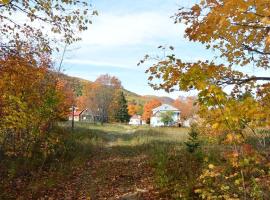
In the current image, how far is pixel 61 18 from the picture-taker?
388 inches

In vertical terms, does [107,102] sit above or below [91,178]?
above

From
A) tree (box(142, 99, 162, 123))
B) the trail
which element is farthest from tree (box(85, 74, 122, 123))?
the trail

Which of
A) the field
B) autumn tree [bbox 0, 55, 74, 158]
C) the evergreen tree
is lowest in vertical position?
the field

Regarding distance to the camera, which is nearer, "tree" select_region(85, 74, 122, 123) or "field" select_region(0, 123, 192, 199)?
"field" select_region(0, 123, 192, 199)

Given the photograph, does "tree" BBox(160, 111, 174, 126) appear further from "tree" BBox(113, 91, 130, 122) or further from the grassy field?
the grassy field

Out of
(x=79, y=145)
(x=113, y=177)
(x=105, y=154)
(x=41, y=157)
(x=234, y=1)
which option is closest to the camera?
(x=234, y=1)

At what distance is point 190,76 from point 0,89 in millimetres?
11965

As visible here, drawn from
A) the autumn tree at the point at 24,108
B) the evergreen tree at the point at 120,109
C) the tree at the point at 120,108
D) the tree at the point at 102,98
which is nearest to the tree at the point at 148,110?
the evergreen tree at the point at 120,109

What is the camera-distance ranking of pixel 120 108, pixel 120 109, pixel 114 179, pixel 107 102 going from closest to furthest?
pixel 114 179, pixel 107 102, pixel 120 108, pixel 120 109

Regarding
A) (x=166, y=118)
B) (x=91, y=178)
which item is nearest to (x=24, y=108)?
(x=91, y=178)

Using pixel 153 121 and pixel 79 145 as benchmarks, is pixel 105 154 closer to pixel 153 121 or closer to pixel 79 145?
pixel 79 145

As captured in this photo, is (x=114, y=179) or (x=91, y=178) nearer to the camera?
(x=114, y=179)

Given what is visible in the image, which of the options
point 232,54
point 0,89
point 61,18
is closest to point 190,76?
point 232,54

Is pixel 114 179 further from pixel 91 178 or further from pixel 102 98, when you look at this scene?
pixel 102 98
